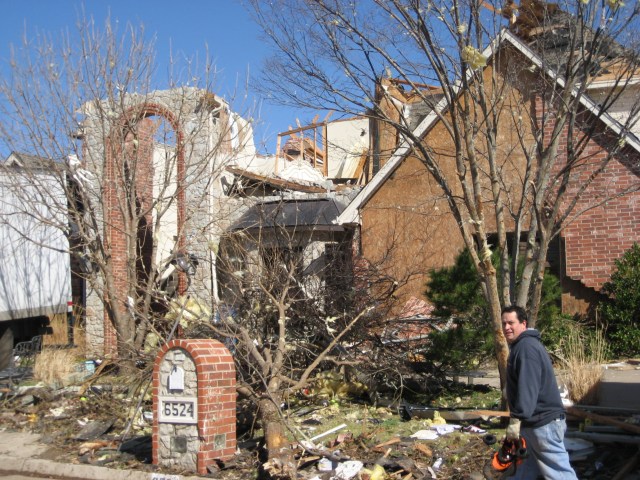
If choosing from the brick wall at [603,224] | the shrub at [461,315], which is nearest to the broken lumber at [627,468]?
the shrub at [461,315]

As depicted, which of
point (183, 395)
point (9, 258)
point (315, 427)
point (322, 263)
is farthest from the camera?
point (9, 258)

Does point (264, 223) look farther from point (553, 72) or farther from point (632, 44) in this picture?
point (632, 44)

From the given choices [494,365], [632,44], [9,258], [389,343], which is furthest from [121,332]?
[632,44]

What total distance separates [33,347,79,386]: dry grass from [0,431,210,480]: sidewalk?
2.59 m

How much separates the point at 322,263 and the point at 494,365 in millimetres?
3459

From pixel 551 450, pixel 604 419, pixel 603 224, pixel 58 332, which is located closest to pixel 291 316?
pixel 604 419

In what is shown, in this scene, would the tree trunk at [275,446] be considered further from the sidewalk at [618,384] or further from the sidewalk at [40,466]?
the sidewalk at [618,384]

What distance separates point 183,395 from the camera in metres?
7.73

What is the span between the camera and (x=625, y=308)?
40.0 ft

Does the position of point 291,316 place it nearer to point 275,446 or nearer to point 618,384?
point 275,446

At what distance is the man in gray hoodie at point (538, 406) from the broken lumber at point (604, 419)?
2.05m

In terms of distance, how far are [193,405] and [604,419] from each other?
430cm

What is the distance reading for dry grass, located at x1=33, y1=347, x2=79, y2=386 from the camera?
12.4m

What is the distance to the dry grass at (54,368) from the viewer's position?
1239cm
